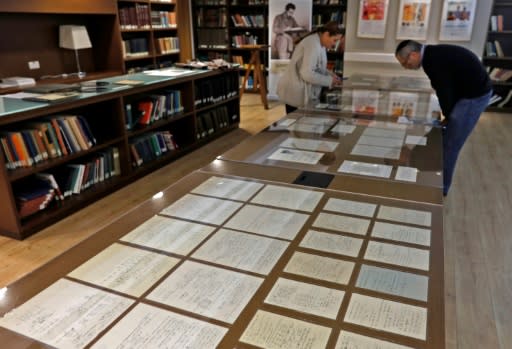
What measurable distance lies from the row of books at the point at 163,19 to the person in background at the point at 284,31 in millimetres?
1748

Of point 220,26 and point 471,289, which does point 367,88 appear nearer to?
point 471,289

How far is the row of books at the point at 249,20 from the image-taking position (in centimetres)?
760

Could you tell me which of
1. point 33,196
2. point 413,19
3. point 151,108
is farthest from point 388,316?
point 413,19

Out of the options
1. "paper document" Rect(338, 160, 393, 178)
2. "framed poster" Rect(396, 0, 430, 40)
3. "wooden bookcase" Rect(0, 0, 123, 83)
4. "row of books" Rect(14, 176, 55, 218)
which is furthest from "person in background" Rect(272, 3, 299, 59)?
"paper document" Rect(338, 160, 393, 178)

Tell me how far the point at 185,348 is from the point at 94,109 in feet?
10.2

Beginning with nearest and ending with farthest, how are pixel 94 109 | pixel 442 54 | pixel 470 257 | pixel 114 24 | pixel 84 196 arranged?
1. pixel 470 257
2. pixel 442 54
3. pixel 84 196
4. pixel 94 109
5. pixel 114 24

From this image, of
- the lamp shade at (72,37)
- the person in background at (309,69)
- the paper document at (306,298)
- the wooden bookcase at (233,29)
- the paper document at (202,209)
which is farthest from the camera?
the wooden bookcase at (233,29)

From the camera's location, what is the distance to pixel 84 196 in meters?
3.27

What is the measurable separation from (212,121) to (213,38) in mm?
3541

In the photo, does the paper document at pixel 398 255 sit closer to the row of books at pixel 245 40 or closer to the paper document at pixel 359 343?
the paper document at pixel 359 343

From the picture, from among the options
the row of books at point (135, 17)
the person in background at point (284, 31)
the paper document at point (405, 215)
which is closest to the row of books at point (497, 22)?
the person in background at point (284, 31)

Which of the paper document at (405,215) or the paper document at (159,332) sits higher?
the paper document at (405,215)

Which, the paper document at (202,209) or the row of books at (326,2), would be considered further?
the row of books at (326,2)

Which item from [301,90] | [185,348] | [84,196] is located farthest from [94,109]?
[185,348]
